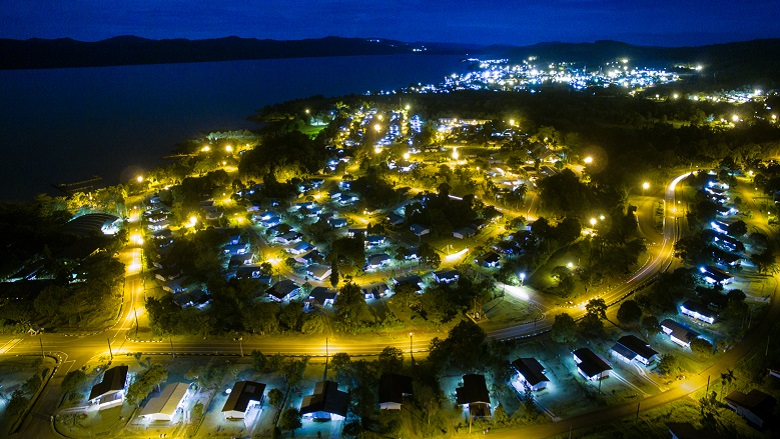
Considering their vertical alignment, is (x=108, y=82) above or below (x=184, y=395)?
above

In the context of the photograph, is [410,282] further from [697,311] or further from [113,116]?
[113,116]

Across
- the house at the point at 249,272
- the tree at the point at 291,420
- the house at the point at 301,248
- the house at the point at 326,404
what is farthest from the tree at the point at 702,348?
the house at the point at 249,272

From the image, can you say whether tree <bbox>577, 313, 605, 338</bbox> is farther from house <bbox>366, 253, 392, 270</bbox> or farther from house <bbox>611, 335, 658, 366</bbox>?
house <bbox>366, 253, 392, 270</bbox>

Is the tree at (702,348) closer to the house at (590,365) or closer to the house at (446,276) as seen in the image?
the house at (590,365)

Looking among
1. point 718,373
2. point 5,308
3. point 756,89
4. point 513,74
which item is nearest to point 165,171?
point 5,308

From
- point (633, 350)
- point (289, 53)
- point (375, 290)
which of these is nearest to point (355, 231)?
point (375, 290)

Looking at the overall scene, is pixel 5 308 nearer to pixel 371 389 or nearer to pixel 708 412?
pixel 371 389

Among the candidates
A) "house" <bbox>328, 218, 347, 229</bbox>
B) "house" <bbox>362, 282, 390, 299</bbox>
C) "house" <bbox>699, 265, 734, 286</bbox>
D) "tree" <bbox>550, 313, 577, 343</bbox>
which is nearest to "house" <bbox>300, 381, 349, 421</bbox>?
"house" <bbox>362, 282, 390, 299</bbox>

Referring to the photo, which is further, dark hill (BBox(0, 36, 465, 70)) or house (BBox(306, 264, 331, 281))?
dark hill (BBox(0, 36, 465, 70))
